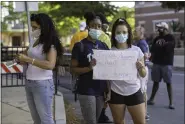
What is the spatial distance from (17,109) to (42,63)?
3.63m

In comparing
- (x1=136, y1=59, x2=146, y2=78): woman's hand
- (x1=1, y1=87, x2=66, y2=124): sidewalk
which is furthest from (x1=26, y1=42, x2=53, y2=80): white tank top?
(x1=1, y1=87, x2=66, y2=124): sidewalk

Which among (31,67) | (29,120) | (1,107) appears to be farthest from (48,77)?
(1,107)

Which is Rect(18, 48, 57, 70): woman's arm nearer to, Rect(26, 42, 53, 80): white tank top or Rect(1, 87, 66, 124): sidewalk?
Rect(26, 42, 53, 80): white tank top

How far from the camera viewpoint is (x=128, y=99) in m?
4.19

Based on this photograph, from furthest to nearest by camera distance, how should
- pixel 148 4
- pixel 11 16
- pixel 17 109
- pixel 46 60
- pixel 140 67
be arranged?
pixel 148 4
pixel 11 16
pixel 17 109
pixel 46 60
pixel 140 67

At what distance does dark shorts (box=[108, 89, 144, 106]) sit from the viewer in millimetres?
4180

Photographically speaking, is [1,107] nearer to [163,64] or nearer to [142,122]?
[163,64]

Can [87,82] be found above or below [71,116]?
above

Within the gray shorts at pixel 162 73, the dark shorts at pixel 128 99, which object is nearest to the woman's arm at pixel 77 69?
the dark shorts at pixel 128 99

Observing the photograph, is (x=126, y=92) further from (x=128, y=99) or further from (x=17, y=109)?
(x=17, y=109)

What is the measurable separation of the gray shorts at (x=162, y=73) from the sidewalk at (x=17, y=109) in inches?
90.1

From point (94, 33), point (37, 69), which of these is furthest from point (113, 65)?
point (37, 69)

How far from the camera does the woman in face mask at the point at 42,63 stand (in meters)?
4.32

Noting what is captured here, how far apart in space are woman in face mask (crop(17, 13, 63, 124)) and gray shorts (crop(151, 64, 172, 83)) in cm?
462
